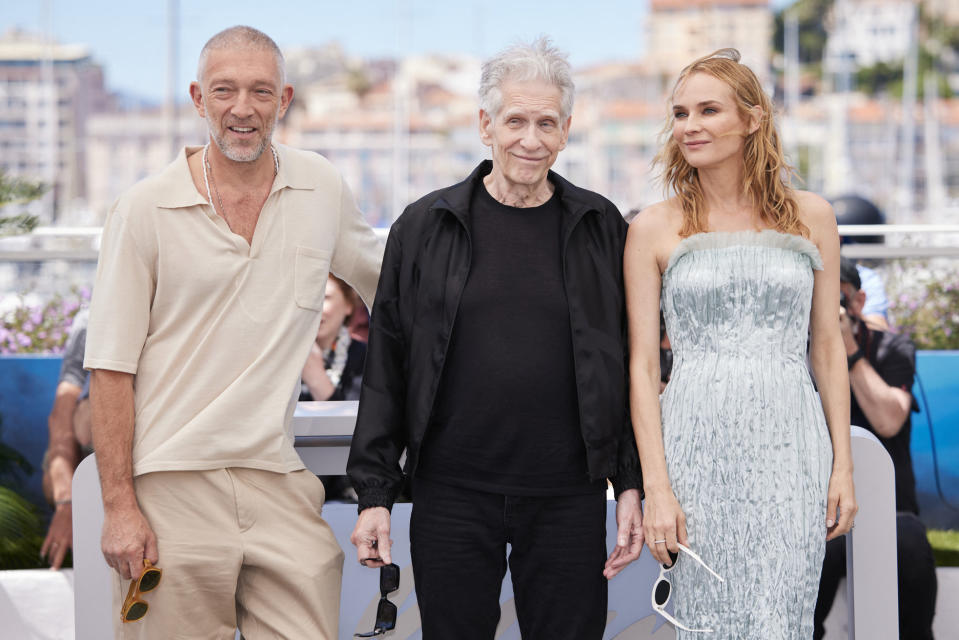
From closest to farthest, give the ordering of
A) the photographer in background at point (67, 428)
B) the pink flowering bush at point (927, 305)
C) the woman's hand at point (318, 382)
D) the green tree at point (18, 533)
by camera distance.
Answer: the woman's hand at point (318, 382) < the green tree at point (18, 533) < the photographer in background at point (67, 428) < the pink flowering bush at point (927, 305)

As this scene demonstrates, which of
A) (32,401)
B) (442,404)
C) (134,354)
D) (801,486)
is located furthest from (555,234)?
(32,401)

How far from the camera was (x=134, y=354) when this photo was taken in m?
2.20

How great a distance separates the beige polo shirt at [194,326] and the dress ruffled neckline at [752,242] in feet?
2.71

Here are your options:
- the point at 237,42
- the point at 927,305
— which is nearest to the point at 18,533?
the point at 237,42

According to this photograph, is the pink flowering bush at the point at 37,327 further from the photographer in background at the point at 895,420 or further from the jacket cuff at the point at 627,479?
the jacket cuff at the point at 627,479

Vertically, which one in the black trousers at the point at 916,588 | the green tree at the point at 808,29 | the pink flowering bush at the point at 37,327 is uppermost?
the green tree at the point at 808,29

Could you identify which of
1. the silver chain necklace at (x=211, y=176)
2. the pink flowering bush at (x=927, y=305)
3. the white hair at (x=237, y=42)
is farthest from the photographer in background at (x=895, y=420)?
the white hair at (x=237, y=42)

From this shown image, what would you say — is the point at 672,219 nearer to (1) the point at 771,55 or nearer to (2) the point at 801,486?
(2) the point at 801,486

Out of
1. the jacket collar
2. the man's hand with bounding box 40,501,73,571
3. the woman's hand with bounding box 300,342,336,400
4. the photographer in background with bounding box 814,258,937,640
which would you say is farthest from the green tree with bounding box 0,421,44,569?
the photographer in background with bounding box 814,258,937,640

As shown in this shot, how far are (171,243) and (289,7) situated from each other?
6815cm

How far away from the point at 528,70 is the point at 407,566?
49.4 inches

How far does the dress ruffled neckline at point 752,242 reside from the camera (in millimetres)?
2260

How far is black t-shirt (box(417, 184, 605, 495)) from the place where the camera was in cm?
216

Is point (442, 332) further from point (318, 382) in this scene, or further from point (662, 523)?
point (318, 382)
